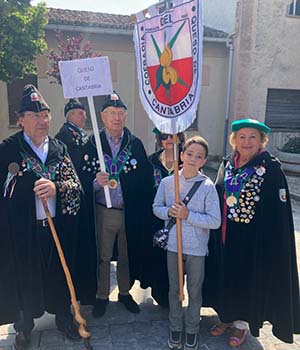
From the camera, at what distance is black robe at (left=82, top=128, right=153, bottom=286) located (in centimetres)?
333

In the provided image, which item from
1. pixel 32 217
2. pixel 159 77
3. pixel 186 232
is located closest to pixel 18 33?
pixel 159 77

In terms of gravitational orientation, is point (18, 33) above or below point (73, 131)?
above

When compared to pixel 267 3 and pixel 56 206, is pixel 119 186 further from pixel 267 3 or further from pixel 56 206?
pixel 267 3

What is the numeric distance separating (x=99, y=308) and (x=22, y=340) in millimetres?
781

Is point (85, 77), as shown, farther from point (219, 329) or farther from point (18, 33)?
point (18, 33)

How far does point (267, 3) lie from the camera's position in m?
11.9

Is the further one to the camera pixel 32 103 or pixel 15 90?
pixel 15 90

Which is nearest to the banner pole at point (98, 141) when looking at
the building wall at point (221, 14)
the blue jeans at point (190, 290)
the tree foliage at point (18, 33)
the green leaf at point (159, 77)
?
the green leaf at point (159, 77)

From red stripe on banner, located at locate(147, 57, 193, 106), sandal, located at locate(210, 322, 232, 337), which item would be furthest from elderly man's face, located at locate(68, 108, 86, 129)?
sandal, located at locate(210, 322, 232, 337)

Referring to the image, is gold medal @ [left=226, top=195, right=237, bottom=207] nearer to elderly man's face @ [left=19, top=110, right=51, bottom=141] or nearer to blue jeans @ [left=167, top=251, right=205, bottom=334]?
blue jeans @ [left=167, top=251, right=205, bottom=334]

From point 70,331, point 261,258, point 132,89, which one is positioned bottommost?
point 70,331

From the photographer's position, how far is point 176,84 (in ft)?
9.04

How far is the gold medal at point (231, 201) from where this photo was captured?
2840mm

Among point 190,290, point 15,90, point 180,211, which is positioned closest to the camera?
point 180,211
